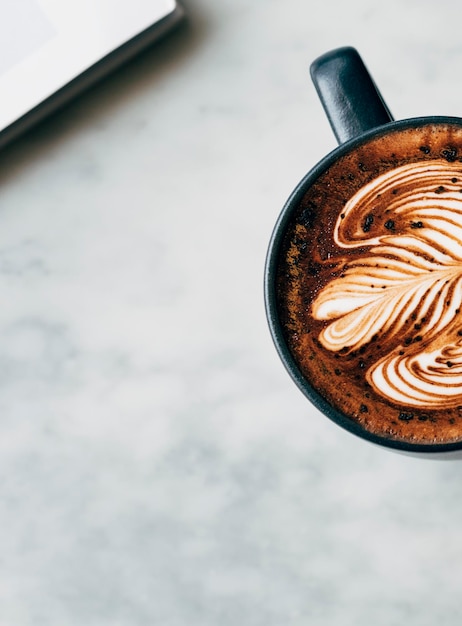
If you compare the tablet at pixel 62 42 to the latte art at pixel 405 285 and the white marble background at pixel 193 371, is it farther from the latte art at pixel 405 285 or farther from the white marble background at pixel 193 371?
the latte art at pixel 405 285

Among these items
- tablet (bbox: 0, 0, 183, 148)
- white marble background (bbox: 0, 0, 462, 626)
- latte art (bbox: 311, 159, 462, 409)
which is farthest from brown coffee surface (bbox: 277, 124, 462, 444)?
tablet (bbox: 0, 0, 183, 148)

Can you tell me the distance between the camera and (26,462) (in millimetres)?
1066

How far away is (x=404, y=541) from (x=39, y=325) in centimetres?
55

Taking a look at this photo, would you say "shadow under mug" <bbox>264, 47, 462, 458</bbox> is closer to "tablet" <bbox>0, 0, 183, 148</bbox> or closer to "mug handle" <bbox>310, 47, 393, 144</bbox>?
"mug handle" <bbox>310, 47, 393, 144</bbox>

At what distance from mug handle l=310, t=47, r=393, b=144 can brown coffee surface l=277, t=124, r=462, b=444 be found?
0.10 ft

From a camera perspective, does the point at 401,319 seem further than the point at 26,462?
No

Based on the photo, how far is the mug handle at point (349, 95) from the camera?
32.7 inches

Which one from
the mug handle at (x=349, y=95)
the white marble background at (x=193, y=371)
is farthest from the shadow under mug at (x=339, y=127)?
the white marble background at (x=193, y=371)

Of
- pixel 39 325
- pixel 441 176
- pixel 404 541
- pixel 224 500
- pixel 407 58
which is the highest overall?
pixel 407 58

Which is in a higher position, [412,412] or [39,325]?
[39,325]

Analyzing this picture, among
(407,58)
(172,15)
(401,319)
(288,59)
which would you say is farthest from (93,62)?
(401,319)

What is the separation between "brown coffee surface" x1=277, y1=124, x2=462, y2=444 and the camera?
2.64 feet

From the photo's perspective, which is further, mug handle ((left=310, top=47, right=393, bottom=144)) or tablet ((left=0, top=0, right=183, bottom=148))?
tablet ((left=0, top=0, right=183, bottom=148))

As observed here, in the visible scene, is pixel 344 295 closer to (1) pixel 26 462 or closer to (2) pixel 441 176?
(2) pixel 441 176
